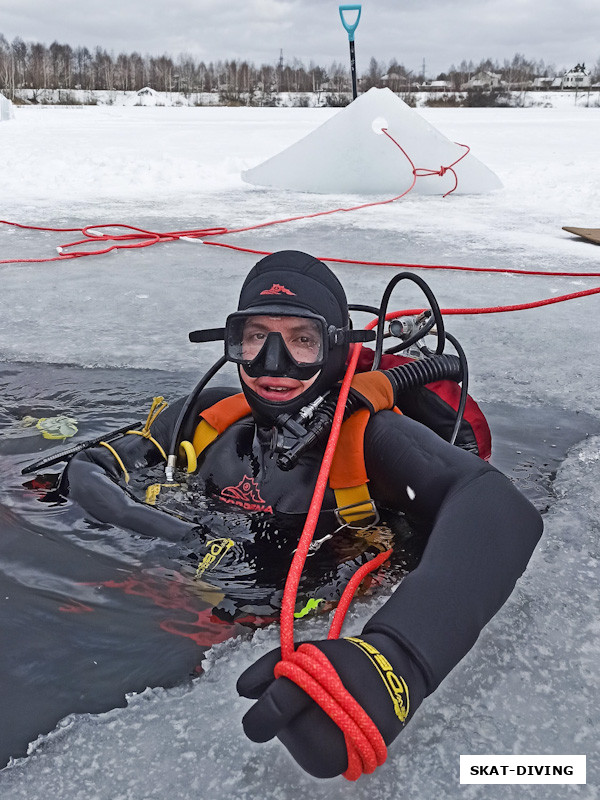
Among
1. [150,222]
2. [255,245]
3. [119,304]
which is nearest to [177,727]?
[119,304]

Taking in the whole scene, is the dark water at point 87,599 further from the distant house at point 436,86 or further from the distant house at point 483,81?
the distant house at point 483,81

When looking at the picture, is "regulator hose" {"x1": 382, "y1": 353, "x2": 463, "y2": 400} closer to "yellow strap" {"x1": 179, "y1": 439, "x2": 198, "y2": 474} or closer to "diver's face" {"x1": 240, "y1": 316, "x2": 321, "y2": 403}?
"diver's face" {"x1": 240, "y1": 316, "x2": 321, "y2": 403}

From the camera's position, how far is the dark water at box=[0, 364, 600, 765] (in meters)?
1.41

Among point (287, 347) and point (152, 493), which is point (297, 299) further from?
point (152, 493)

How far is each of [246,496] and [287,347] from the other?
43cm

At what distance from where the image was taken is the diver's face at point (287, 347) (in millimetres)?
Result: 1887

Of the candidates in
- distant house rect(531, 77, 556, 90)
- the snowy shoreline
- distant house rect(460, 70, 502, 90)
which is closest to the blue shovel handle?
the snowy shoreline

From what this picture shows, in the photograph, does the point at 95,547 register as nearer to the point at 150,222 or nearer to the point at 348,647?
the point at 348,647

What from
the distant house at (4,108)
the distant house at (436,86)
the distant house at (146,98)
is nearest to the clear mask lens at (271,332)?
the distant house at (4,108)

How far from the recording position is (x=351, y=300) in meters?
4.09

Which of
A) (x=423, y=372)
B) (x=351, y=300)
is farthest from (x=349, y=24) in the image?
(x=423, y=372)

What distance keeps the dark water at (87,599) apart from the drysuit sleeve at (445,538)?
442mm

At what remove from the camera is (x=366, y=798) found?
115 cm

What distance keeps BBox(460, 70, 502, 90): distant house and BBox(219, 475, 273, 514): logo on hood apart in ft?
214
